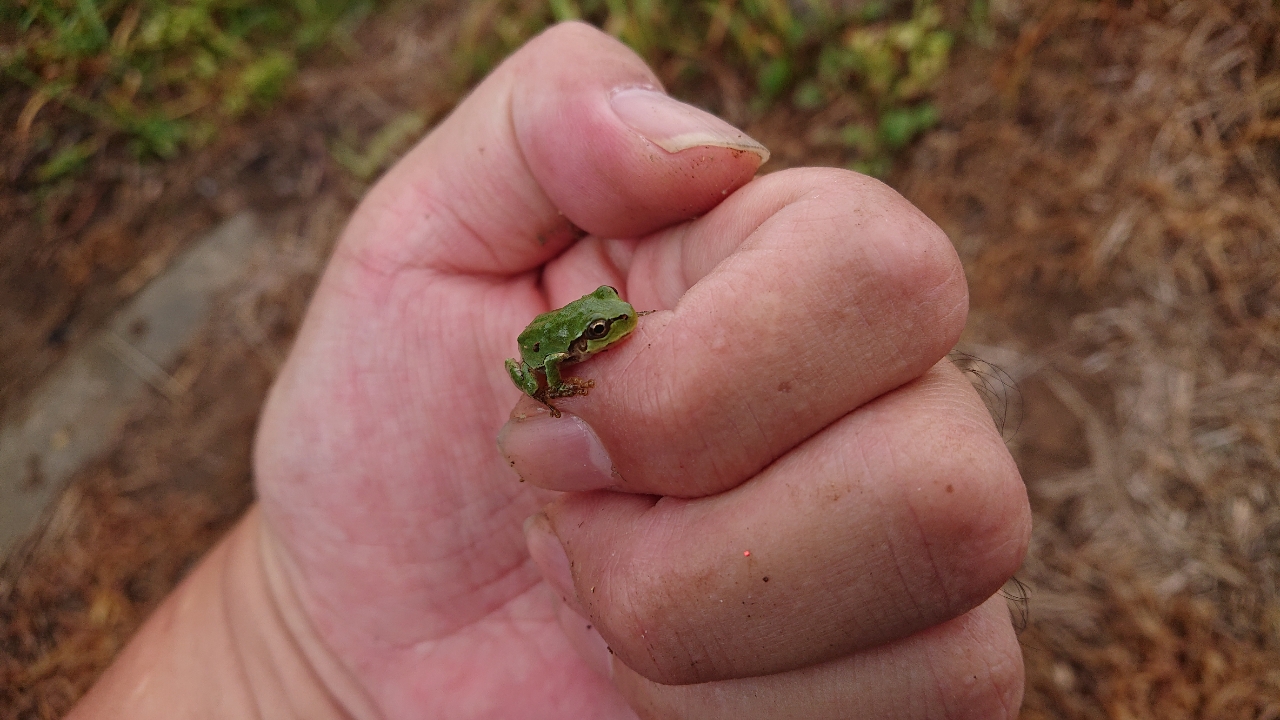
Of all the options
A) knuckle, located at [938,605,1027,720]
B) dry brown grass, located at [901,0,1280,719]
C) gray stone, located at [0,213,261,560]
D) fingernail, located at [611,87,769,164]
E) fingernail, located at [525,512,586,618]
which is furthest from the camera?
gray stone, located at [0,213,261,560]

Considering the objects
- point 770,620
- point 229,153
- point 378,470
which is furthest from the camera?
point 229,153

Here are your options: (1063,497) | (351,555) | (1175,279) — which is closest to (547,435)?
(351,555)

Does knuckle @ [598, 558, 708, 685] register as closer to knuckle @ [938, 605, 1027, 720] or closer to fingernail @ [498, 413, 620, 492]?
fingernail @ [498, 413, 620, 492]

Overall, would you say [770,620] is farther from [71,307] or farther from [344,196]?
[71,307]

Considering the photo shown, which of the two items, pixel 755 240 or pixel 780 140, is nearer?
pixel 755 240

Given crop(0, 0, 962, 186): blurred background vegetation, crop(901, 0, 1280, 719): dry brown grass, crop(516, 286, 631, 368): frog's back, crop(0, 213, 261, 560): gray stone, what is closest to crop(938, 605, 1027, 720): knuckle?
crop(516, 286, 631, 368): frog's back

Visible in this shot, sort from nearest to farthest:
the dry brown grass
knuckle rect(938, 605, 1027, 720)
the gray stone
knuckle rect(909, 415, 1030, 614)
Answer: knuckle rect(909, 415, 1030, 614) < knuckle rect(938, 605, 1027, 720) < the dry brown grass < the gray stone

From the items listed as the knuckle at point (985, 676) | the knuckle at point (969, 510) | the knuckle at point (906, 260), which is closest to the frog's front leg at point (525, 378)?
the knuckle at point (906, 260)

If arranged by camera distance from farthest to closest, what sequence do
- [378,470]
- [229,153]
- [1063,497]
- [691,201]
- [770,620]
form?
[229,153] → [1063,497] → [378,470] → [691,201] → [770,620]
